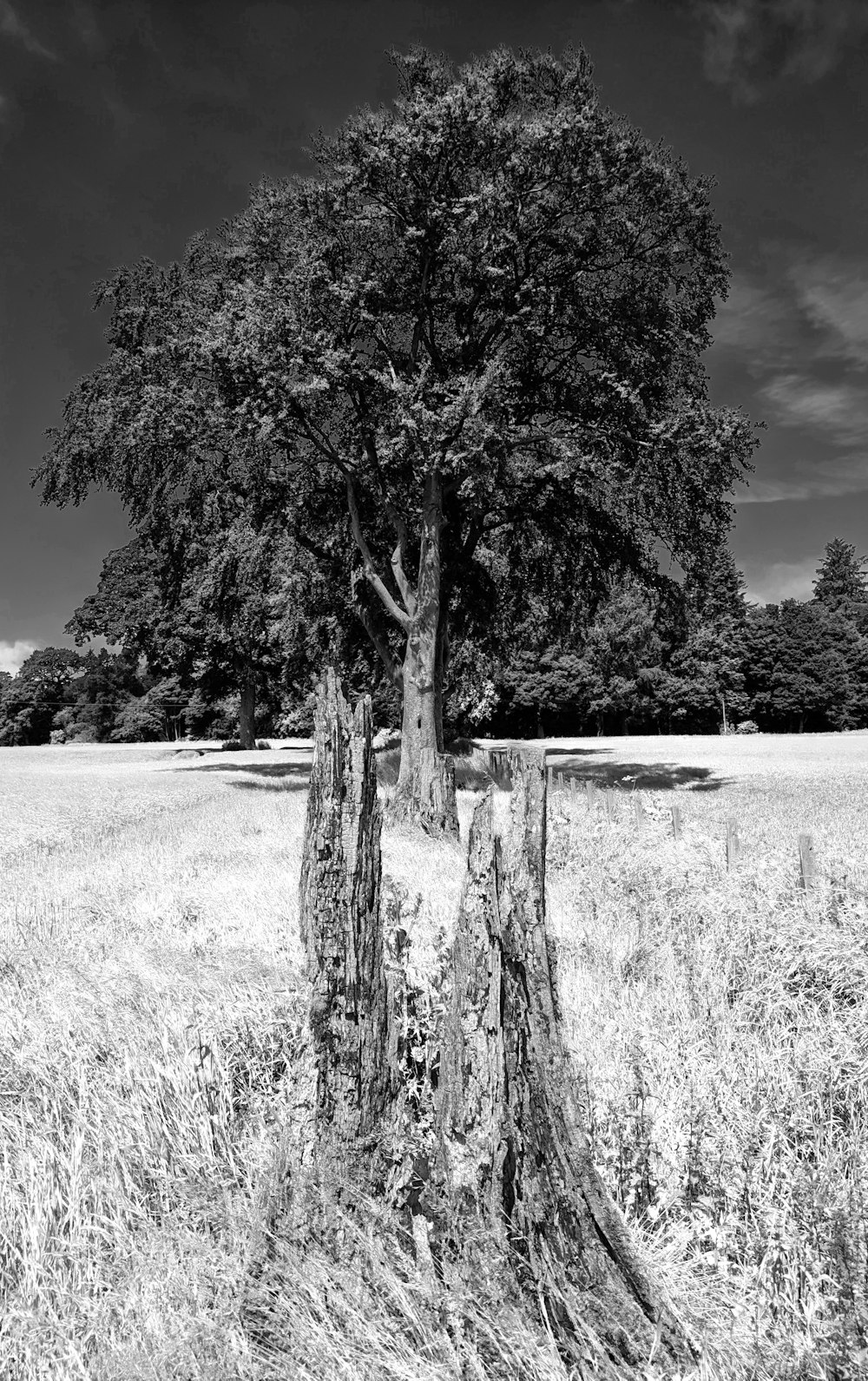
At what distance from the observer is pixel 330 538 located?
22375 mm

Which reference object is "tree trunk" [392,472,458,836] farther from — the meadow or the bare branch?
the meadow

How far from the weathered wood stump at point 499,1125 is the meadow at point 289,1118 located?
16 cm

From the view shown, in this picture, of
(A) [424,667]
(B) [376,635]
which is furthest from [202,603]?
(A) [424,667]

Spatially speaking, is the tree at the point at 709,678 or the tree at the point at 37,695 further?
the tree at the point at 37,695

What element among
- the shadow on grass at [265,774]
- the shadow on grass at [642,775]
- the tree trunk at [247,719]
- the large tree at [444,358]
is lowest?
the shadow on grass at [642,775]

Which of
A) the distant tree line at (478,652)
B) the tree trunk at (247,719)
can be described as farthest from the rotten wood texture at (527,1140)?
the tree trunk at (247,719)

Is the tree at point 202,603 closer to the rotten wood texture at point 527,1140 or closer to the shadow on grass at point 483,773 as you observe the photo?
the shadow on grass at point 483,773

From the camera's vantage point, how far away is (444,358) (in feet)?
60.5

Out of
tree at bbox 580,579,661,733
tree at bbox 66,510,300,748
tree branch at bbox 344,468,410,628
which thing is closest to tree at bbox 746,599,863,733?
tree at bbox 580,579,661,733

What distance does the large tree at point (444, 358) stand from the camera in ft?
50.3

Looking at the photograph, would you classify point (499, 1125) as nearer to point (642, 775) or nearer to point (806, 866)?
point (806, 866)

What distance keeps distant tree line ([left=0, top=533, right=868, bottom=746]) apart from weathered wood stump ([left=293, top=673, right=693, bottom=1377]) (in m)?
5.73

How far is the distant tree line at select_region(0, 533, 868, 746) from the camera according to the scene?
2236 centimetres

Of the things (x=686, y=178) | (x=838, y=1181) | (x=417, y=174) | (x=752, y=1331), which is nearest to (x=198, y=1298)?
(x=752, y=1331)
